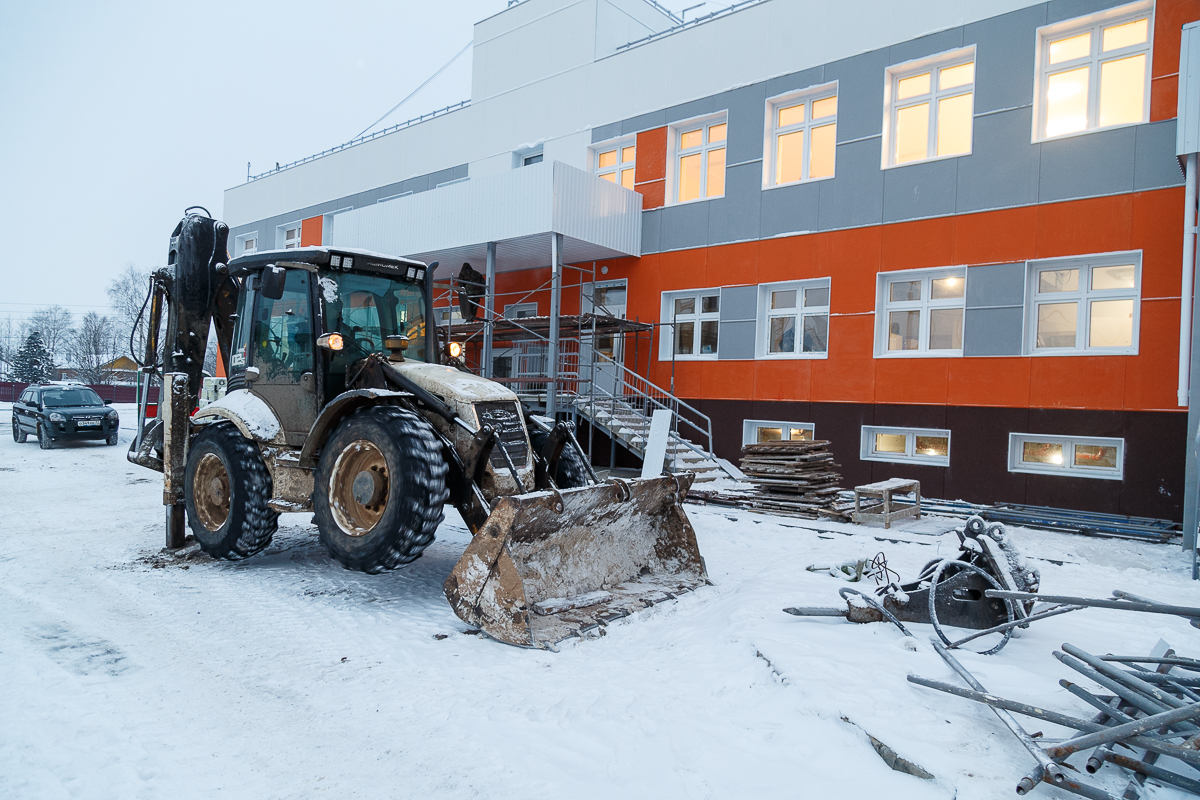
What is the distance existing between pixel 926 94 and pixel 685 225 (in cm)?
501

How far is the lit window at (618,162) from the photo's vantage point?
17.2m

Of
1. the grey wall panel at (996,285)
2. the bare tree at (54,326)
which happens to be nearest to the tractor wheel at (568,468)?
the grey wall panel at (996,285)

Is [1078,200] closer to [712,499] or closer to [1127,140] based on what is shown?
[1127,140]

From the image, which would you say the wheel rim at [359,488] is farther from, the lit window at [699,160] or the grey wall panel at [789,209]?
the lit window at [699,160]

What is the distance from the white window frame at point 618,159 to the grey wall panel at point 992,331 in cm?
780

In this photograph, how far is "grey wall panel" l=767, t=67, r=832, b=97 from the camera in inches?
559

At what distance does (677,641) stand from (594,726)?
1354mm

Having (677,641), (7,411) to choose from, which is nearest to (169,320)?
(677,641)

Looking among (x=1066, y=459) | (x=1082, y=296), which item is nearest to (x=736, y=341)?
(x=1082, y=296)

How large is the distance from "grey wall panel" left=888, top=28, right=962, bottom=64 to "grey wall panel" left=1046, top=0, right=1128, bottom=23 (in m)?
1.34

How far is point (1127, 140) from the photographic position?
11.1 meters

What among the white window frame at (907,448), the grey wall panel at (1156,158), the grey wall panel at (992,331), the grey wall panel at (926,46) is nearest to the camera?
the grey wall panel at (1156,158)

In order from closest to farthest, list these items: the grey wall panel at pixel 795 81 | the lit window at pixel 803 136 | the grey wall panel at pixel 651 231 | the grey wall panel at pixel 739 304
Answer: the grey wall panel at pixel 795 81 < the lit window at pixel 803 136 < the grey wall panel at pixel 739 304 < the grey wall panel at pixel 651 231

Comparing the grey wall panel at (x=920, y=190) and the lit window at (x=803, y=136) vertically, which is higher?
the lit window at (x=803, y=136)
